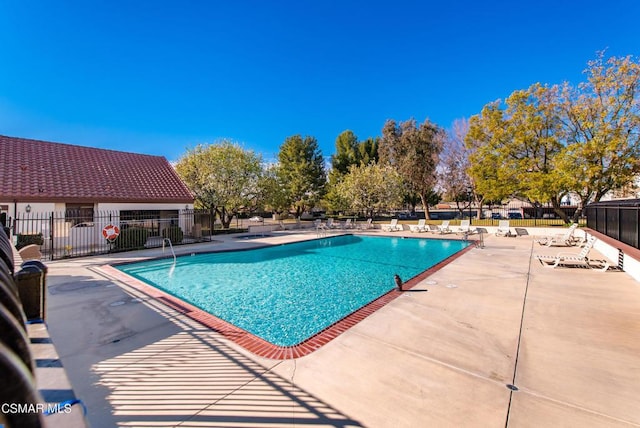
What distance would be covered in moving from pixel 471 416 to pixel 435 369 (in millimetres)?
780

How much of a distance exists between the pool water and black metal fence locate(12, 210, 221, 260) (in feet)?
11.7

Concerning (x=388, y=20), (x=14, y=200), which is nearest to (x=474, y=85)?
(x=388, y=20)

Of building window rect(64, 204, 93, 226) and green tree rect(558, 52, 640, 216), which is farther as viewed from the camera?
green tree rect(558, 52, 640, 216)

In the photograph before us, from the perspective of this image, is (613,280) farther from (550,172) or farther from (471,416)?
(550,172)

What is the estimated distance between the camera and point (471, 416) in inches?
113

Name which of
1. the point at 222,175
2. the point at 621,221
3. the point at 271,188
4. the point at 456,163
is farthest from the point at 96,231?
the point at 456,163

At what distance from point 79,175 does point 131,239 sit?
517 cm

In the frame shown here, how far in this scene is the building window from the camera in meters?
14.5

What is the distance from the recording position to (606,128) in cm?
1794

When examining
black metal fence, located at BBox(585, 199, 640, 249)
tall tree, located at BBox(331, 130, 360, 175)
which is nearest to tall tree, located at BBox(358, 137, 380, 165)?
tall tree, located at BBox(331, 130, 360, 175)

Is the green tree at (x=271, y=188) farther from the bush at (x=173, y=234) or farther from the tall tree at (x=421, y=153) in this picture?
the tall tree at (x=421, y=153)

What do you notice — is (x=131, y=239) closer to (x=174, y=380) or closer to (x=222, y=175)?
(x=222, y=175)

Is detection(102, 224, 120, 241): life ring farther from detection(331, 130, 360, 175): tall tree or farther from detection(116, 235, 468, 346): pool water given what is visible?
detection(331, 130, 360, 175): tall tree

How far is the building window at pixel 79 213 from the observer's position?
14.5 metres
